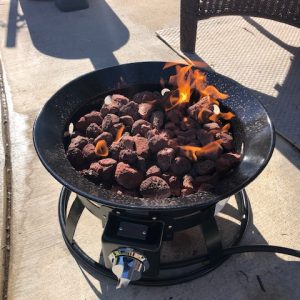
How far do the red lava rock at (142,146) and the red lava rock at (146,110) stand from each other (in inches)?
5.5

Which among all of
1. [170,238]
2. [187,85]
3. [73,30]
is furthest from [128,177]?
[73,30]

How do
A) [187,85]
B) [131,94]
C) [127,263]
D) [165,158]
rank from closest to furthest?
[127,263] < [165,158] < [187,85] < [131,94]

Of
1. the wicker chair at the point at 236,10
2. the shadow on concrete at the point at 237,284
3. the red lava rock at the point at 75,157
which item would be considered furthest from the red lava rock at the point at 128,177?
the wicker chair at the point at 236,10

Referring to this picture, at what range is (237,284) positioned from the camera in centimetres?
143

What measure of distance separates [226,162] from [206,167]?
0.24 feet

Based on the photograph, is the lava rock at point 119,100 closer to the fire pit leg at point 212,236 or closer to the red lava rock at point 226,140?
the red lava rock at point 226,140

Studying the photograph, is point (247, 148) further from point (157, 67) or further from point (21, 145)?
point (21, 145)

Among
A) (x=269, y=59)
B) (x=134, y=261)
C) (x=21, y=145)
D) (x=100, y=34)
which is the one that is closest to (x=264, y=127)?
(x=134, y=261)

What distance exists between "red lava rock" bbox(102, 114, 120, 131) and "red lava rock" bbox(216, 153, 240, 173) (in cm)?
45

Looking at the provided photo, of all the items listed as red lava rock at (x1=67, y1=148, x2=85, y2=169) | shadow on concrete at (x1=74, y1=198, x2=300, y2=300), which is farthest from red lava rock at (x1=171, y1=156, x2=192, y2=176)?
shadow on concrete at (x1=74, y1=198, x2=300, y2=300)

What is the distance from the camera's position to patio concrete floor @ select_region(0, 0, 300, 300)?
143cm

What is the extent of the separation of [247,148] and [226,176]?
0.13 meters

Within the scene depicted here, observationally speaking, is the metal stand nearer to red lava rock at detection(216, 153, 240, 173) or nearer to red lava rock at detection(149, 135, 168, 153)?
red lava rock at detection(216, 153, 240, 173)

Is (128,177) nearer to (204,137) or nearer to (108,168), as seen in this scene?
(108,168)
